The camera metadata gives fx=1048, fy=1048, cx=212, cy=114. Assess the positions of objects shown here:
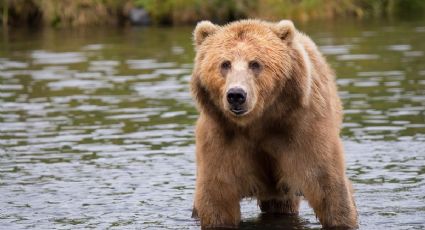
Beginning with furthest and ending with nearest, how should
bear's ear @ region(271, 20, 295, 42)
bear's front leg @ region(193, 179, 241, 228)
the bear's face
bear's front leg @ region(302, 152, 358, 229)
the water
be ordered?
the water
bear's front leg @ region(193, 179, 241, 228)
bear's front leg @ region(302, 152, 358, 229)
bear's ear @ region(271, 20, 295, 42)
the bear's face

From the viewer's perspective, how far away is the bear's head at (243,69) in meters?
7.80

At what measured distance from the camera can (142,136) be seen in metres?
14.7

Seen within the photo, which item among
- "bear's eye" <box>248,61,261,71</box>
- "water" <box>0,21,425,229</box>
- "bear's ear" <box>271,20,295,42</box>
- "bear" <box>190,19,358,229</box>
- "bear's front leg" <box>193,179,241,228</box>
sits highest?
"bear's ear" <box>271,20,295,42</box>

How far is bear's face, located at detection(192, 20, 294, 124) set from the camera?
7.79 meters

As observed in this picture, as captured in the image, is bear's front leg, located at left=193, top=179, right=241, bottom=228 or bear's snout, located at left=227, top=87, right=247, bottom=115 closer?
bear's snout, located at left=227, top=87, right=247, bottom=115

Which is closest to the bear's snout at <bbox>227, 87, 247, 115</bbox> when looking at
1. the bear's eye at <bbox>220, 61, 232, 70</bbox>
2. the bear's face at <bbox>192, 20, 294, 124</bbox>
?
the bear's face at <bbox>192, 20, 294, 124</bbox>

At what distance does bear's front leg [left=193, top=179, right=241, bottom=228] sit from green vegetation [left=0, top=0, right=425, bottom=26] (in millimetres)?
28878

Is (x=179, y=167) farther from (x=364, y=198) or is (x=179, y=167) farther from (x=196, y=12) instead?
(x=196, y=12)

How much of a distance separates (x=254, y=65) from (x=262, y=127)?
20.2 inches

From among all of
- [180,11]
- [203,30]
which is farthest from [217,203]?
[180,11]

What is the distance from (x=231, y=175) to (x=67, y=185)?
3639 mm

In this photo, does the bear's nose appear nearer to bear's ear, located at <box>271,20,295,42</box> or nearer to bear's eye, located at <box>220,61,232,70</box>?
bear's eye, located at <box>220,61,232,70</box>

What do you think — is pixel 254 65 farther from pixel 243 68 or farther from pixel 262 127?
pixel 262 127

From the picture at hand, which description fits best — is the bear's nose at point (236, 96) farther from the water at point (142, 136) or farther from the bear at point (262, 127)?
the water at point (142, 136)
